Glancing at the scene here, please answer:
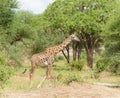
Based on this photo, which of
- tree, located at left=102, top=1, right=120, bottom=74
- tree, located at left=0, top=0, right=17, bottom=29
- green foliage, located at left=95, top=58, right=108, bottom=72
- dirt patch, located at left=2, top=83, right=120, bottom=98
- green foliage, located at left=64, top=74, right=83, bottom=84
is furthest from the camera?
tree, located at left=0, top=0, right=17, bottom=29

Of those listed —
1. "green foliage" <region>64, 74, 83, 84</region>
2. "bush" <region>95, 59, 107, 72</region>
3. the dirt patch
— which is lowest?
the dirt patch

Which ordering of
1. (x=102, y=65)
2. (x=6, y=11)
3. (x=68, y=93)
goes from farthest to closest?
(x=6, y=11), (x=102, y=65), (x=68, y=93)

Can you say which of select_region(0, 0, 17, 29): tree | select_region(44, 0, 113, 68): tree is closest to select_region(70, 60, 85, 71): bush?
select_region(44, 0, 113, 68): tree

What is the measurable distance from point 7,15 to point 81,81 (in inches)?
574

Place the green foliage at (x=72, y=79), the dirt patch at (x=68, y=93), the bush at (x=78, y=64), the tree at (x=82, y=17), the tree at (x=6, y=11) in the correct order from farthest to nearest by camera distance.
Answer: the tree at (x=82, y=17)
the bush at (x=78, y=64)
the tree at (x=6, y=11)
the green foliage at (x=72, y=79)
the dirt patch at (x=68, y=93)

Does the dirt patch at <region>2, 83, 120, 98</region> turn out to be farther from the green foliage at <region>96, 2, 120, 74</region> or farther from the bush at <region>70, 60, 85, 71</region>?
the bush at <region>70, 60, 85, 71</region>

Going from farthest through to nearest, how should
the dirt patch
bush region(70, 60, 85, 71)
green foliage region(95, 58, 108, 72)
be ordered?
bush region(70, 60, 85, 71) < green foliage region(95, 58, 108, 72) < the dirt patch

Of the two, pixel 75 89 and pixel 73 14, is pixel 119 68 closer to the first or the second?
pixel 75 89

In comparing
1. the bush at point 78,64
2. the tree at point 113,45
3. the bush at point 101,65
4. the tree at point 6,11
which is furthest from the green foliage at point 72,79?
the bush at point 78,64

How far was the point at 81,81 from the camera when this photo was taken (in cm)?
1583

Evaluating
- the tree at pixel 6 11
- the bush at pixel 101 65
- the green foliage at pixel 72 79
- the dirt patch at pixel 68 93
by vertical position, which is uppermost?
the tree at pixel 6 11

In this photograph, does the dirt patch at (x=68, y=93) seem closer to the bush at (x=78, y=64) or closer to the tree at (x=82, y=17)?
the bush at (x=78, y=64)

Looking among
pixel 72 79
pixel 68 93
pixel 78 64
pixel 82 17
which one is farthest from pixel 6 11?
pixel 68 93

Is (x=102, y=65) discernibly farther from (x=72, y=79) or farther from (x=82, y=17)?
(x=82, y=17)
